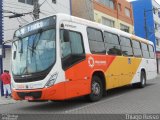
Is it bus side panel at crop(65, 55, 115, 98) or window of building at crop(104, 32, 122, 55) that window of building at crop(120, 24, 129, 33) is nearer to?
window of building at crop(104, 32, 122, 55)

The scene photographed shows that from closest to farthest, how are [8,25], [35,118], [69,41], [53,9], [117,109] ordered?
1. [35,118]
2. [117,109]
3. [69,41]
4. [8,25]
5. [53,9]

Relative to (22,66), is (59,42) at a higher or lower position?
higher

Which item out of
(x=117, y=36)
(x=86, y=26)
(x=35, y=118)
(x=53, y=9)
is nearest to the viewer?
(x=35, y=118)

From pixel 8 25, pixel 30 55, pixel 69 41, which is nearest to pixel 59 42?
pixel 69 41

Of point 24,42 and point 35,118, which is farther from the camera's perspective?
point 24,42

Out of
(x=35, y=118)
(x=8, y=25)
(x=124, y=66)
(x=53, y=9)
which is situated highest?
(x=53, y=9)

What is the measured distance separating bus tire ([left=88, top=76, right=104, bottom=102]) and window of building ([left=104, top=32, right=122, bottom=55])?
177 centimetres

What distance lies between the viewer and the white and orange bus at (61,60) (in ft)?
35.1

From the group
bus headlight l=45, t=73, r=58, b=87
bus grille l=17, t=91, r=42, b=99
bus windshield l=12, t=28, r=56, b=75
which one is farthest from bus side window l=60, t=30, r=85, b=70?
bus grille l=17, t=91, r=42, b=99

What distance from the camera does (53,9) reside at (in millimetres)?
27188

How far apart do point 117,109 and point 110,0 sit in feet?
108

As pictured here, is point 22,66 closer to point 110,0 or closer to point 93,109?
point 93,109

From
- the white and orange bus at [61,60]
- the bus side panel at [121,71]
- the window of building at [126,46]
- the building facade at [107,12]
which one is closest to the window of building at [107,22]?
the building facade at [107,12]

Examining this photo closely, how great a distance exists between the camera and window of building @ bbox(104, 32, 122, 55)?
1425cm
